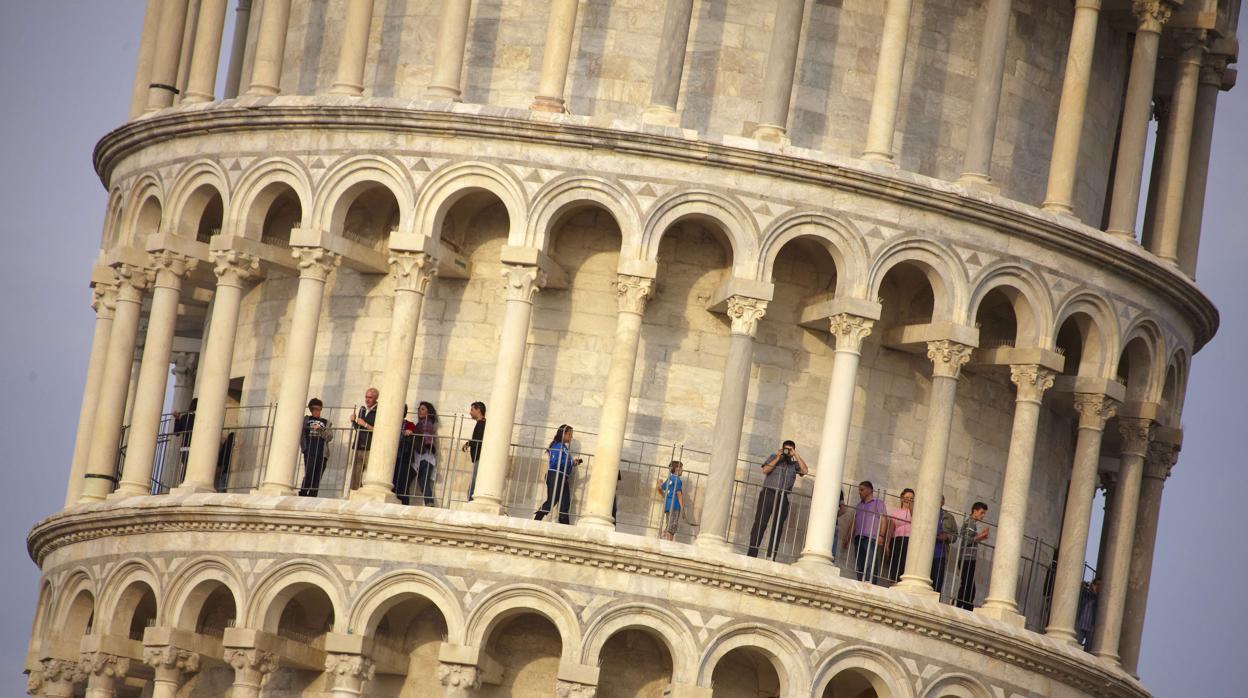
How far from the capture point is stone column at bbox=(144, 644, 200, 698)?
114 ft

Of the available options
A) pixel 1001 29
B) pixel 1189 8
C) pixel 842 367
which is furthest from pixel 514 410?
pixel 1189 8

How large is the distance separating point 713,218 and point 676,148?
968 mm

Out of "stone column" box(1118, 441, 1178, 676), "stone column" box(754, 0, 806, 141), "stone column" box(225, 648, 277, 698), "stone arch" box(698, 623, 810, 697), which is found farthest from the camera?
"stone column" box(1118, 441, 1178, 676)

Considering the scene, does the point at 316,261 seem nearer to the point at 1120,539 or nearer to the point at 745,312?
the point at 745,312

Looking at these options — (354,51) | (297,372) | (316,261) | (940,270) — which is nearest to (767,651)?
(940,270)

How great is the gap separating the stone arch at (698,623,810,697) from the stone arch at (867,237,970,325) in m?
4.51

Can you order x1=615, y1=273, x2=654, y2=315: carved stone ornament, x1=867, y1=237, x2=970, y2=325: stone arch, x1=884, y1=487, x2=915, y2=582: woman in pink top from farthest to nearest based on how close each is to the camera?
x1=884, y1=487, x2=915, y2=582: woman in pink top → x1=867, y1=237, x2=970, y2=325: stone arch → x1=615, y1=273, x2=654, y2=315: carved stone ornament

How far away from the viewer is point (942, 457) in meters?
34.7

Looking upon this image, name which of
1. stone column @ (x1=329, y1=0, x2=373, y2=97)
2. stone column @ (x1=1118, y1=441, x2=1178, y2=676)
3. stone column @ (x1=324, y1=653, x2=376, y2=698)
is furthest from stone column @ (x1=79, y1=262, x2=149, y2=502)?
stone column @ (x1=1118, y1=441, x2=1178, y2=676)

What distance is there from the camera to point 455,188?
34750mm

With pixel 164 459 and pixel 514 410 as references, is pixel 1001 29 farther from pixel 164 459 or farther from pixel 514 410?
pixel 164 459

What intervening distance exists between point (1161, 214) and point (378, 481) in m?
11.7

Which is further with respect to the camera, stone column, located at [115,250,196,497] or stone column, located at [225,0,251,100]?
stone column, located at [225,0,251,100]

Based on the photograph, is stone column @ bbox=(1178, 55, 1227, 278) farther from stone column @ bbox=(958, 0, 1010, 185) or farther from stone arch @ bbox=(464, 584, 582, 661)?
stone arch @ bbox=(464, 584, 582, 661)
